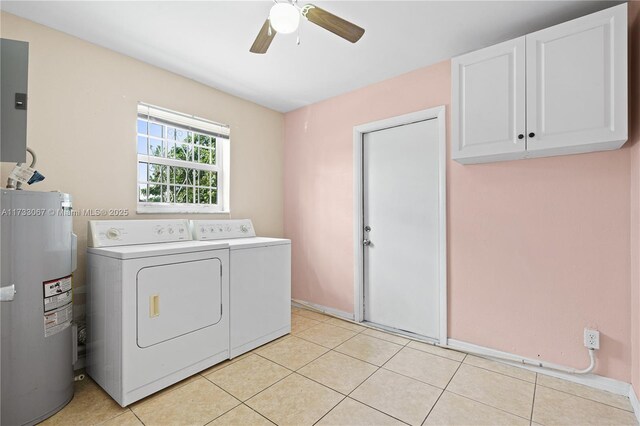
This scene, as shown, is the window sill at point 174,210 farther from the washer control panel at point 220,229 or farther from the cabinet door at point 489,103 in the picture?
the cabinet door at point 489,103

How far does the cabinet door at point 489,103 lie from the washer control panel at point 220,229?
2.09 m

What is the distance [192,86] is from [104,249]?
1728 mm

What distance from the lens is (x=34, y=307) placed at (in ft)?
5.16

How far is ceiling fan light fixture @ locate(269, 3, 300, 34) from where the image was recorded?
140cm

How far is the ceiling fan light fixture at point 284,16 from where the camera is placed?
1.40m

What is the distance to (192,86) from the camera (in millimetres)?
2799

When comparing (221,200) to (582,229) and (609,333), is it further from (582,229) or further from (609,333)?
(609,333)

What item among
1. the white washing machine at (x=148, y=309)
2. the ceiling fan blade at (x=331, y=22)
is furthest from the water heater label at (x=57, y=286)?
the ceiling fan blade at (x=331, y=22)

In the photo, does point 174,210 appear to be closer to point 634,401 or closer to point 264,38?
point 264,38

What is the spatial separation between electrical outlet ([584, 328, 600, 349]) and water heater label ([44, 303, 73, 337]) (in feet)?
10.7

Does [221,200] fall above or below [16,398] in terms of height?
above

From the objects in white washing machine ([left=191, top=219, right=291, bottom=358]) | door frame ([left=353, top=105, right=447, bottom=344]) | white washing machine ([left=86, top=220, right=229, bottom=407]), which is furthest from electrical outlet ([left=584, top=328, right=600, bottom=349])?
white washing machine ([left=86, top=220, right=229, bottom=407])

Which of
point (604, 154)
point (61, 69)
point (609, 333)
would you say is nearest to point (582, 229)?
point (604, 154)

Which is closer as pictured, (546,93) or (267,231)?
(546,93)
